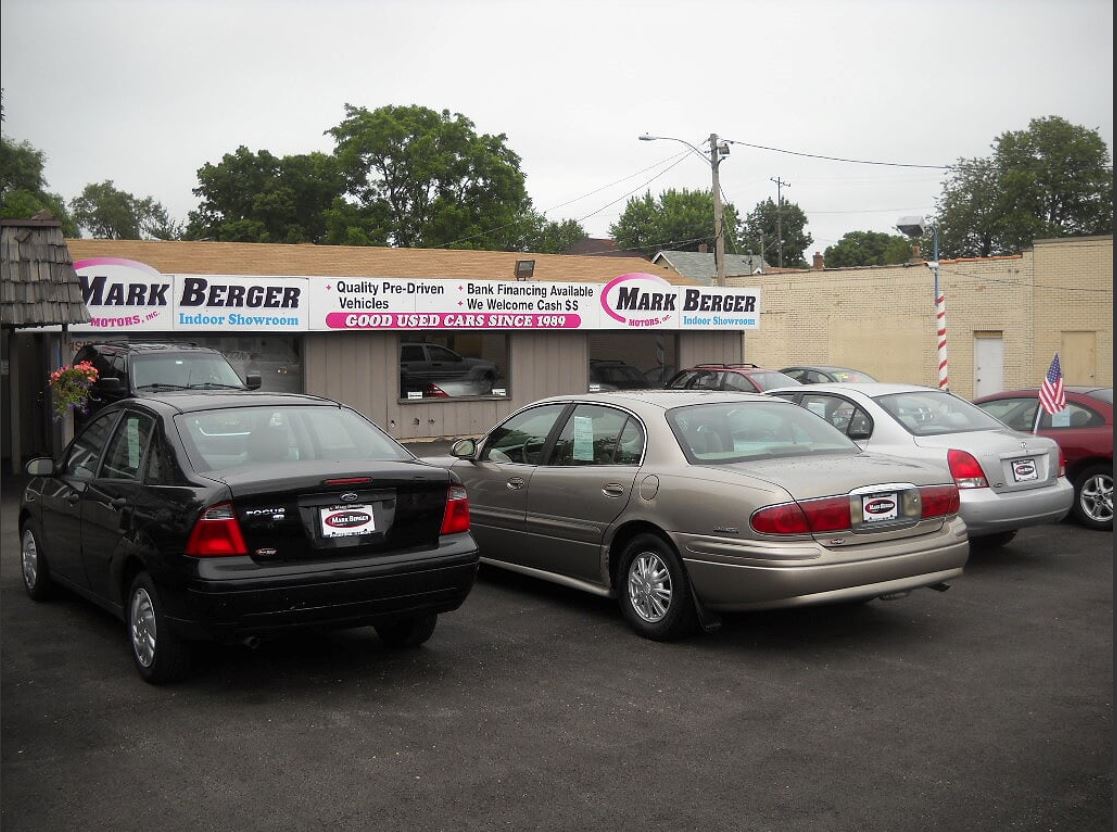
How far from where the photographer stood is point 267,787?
14.9 ft

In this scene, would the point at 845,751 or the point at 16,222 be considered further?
the point at 16,222

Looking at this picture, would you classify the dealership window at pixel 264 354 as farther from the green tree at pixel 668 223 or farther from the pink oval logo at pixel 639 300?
the green tree at pixel 668 223

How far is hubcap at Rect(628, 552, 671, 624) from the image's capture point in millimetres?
6828

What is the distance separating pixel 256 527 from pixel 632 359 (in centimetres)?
2004

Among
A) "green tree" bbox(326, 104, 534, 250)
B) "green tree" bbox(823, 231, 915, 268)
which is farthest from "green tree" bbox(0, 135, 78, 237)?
"green tree" bbox(823, 231, 915, 268)

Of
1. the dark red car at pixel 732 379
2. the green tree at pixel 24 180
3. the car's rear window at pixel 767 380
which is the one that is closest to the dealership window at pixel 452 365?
the dark red car at pixel 732 379

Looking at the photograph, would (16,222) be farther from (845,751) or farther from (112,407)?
(845,751)

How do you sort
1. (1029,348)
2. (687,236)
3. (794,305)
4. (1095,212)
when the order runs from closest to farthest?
(1029,348)
(794,305)
(1095,212)
(687,236)

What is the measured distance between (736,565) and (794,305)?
3995 cm

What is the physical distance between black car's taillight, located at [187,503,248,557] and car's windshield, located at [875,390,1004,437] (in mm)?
6161

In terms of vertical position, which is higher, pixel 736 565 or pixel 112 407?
pixel 112 407

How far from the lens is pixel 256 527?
559 centimetres

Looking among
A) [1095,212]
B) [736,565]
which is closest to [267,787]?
[736,565]

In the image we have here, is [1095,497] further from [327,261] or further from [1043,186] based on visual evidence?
[1043,186]
